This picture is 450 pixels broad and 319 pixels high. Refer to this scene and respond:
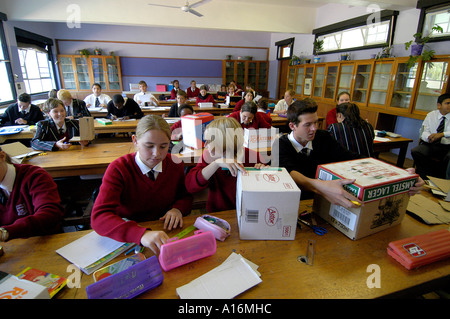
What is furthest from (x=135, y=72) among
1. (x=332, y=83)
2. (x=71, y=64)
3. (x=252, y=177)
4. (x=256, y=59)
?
(x=252, y=177)

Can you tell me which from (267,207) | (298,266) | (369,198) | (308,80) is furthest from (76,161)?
(308,80)

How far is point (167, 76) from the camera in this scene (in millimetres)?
8773

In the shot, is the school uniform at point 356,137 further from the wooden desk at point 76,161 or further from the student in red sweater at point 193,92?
the student in red sweater at point 193,92

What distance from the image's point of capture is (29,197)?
1.20 metres

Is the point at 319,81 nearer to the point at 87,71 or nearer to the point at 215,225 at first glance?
the point at 215,225

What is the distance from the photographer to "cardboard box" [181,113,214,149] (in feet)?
7.39

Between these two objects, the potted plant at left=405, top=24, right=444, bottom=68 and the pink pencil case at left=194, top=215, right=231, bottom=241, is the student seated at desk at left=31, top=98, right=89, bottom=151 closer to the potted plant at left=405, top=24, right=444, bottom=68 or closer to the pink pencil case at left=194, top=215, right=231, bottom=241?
the pink pencil case at left=194, top=215, right=231, bottom=241

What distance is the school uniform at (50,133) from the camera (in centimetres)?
238

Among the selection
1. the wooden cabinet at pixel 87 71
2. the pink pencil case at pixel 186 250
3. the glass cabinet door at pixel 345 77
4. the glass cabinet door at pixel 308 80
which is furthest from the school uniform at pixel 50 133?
the wooden cabinet at pixel 87 71

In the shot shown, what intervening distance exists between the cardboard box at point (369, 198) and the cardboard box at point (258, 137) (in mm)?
1251

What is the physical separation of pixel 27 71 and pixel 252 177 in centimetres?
744

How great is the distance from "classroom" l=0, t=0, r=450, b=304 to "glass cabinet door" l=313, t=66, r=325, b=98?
0.05m

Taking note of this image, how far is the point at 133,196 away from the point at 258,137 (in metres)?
1.50

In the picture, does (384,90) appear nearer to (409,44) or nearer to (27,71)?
(409,44)
